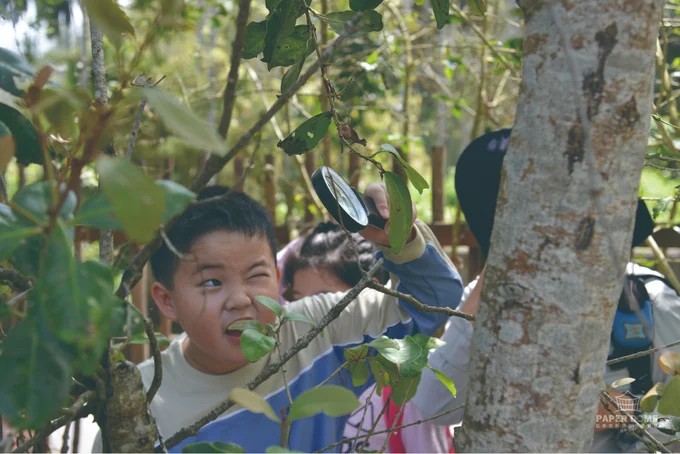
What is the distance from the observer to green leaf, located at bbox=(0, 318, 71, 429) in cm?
51

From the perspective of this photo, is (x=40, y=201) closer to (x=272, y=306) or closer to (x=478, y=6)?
(x=272, y=306)

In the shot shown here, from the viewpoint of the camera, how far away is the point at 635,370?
4.99 ft

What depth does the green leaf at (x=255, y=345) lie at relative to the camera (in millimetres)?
877

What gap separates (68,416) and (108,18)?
385 mm

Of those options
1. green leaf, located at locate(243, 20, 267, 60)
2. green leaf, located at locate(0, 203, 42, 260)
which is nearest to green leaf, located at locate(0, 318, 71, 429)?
green leaf, located at locate(0, 203, 42, 260)

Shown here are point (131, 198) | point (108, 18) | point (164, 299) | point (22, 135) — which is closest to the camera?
point (131, 198)

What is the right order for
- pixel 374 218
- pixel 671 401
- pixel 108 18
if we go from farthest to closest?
pixel 374 218 → pixel 671 401 → pixel 108 18

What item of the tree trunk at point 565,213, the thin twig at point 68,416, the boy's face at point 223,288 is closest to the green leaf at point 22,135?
the thin twig at point 68,416

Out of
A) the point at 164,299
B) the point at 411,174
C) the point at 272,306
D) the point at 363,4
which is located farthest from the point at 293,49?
the point at 164,299

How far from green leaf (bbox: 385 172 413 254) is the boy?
511 millimetres

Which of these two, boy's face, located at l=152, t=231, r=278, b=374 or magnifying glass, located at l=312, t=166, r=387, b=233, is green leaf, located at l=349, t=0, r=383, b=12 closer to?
magnifying glass, located at l=312, t=166, r=387, b=233

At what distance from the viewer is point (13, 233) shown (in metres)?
0.52

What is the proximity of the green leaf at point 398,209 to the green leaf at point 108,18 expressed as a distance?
44 centimetres

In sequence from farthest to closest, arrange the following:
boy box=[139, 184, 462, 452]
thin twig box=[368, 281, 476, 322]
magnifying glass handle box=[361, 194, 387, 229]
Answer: boy box=[139, 184, 462, 452] < magnifying glass handle box=[361, 194, 387, 229] < thin twig box=[368, 281, 476, 322]
